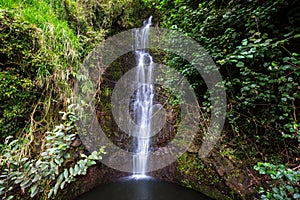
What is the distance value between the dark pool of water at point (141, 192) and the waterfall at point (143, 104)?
0.40 metres

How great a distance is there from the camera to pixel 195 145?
2600mm

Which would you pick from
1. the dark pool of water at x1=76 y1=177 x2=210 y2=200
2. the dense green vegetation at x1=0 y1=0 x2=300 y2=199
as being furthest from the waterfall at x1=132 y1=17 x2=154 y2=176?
the dense green vegetation at x1=0 y1=0 x2=300 y2=199

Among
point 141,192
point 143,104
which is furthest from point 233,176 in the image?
point 143,104

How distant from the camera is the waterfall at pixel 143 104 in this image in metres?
3.41

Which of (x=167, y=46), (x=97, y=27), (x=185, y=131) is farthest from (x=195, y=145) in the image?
(x=97, y=27)

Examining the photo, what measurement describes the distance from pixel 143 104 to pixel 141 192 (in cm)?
185

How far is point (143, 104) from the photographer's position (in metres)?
3.62

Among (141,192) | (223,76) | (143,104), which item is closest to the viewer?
(223,76)

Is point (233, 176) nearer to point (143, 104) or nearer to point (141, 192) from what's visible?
point (141, 192)

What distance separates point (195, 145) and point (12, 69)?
284 centimetres

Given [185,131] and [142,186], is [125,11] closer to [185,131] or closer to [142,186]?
[185,131]

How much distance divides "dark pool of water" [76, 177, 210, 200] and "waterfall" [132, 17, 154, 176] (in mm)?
400

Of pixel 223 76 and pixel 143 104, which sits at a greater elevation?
pixel 223 76

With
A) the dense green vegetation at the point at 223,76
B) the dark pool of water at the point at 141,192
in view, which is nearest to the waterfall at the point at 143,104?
the dark pool of water at the point at 141,192
